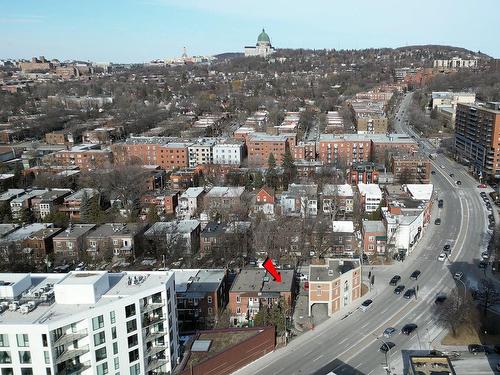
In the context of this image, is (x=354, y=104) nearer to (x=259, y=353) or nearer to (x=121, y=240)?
(x=121, y=240)

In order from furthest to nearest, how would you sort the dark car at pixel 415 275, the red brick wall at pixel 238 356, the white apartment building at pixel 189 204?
the white apartment building at pixel 189 204
the dark car at pixel 415 275
the red brick wall at pixel 238 356

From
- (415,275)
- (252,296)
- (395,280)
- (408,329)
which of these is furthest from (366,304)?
(252,296)

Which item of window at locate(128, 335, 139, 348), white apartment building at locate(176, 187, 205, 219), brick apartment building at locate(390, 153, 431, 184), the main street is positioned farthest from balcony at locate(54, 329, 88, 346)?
brick apartment building at locate(390, 153, 431, 184)

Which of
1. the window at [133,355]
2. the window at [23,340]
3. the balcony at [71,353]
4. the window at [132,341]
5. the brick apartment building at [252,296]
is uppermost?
the window at [23,340]

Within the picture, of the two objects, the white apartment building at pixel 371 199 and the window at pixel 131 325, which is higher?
the window at pixel 131 325

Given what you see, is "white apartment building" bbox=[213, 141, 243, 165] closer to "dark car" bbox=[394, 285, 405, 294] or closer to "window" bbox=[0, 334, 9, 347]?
"dark car" bbox=[394, 285, 405, 294]

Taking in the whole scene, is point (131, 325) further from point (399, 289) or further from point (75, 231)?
point (75, 231)

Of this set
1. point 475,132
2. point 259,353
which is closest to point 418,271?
point 259,353

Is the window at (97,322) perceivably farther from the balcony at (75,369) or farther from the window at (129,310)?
the balcony at (75,369)

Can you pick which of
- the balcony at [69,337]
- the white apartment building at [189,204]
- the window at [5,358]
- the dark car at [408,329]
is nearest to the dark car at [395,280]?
the dark car at [408,329]
